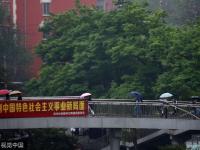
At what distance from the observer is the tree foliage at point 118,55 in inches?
1681

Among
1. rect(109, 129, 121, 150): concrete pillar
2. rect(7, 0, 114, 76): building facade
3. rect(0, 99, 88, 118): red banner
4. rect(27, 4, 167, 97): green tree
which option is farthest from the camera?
rect(7, 0, 114, 76): building facade

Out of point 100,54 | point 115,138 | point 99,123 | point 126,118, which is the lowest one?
point 115,138

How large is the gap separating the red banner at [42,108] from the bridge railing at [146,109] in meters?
0.64

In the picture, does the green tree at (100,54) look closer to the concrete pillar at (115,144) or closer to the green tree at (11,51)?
the concrete pillar at (115,144)

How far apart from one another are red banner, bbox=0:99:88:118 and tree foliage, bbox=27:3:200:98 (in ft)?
23.8

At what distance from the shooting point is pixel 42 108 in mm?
35344

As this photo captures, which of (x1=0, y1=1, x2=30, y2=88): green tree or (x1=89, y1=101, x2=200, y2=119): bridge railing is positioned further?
(x1=0, y1=1, x2=30, y2=88): green tree

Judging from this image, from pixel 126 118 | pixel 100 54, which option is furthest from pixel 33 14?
pixel 126 118

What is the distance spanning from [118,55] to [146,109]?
1036cm

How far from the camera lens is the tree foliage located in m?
42.7

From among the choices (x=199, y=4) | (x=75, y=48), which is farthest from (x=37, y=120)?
(x=199, y=4)

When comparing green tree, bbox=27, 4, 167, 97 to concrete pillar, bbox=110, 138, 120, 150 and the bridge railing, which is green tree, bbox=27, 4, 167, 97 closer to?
concrete pillar, bbox=110, 138, 120, 150

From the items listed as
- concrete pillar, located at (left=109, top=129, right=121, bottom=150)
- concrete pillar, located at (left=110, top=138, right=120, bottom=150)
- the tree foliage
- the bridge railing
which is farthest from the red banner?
the tree foliage

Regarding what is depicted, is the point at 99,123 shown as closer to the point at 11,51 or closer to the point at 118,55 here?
the point at 118,55
